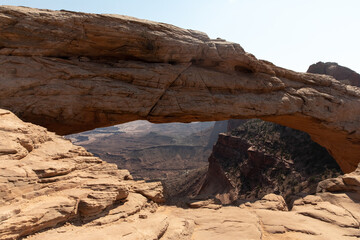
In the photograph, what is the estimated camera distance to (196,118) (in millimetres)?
15078

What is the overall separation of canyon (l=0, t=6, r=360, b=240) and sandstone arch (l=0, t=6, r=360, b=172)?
0.21ft

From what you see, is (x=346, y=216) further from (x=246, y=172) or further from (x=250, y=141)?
(x=250, y=141)

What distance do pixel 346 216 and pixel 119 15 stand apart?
601 inches

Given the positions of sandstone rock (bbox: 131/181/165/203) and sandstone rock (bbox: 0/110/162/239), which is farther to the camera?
sandstone rock (bbox: 131/181/165/203)

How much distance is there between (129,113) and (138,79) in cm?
213

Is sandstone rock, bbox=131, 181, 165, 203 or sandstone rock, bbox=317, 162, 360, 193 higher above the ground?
sandstone rock, bbox=317, 162, 360, 193

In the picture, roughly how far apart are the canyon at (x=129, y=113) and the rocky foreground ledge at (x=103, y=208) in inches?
1.6

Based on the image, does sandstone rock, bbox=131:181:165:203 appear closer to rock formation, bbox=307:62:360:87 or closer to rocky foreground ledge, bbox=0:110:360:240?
rocky foreground ledge, bbox=0:110:360:240

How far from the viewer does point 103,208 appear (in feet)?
23.9

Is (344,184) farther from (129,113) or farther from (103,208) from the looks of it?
(129,113)

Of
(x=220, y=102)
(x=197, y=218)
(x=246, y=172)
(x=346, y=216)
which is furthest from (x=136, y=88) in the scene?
(x=246, y=172)

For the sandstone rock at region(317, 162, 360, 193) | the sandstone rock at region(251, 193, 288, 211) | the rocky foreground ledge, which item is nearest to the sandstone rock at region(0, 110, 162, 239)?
the rocky foreground ledge

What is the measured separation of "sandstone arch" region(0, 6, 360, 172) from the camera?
36.9 feet

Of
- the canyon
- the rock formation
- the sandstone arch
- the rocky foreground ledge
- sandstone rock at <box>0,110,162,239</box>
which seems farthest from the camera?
the rock formation
